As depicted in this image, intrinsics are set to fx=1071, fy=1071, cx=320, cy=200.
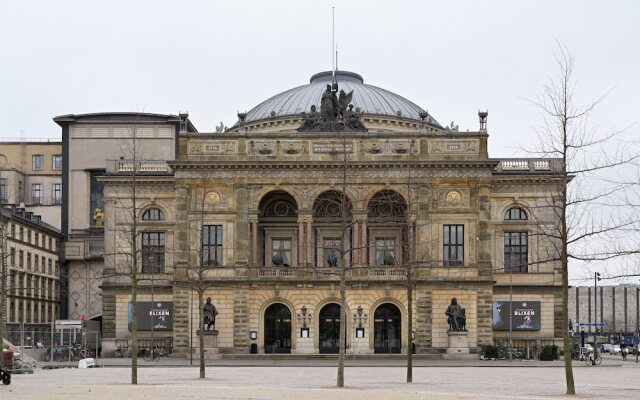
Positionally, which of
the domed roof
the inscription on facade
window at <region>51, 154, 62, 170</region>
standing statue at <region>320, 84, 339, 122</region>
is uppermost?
the domed roof

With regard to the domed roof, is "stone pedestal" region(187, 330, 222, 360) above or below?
below

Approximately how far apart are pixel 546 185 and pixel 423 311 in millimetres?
16194

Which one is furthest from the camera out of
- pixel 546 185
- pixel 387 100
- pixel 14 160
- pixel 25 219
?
pixel 14 160

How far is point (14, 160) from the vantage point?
126062 millimetres

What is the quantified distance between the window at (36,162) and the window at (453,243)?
58.0 metres

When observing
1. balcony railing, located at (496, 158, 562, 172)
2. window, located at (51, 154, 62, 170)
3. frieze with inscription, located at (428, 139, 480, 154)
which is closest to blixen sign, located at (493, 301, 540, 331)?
balcony railing, located at (496, 158, 562, 172)

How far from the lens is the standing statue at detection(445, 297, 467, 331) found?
8500 centimetres

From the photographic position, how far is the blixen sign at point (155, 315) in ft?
305

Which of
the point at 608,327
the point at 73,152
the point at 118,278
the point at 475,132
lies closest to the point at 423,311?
the point at 475,132

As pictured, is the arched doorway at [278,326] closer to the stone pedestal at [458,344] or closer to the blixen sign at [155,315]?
the blixen sign at [155,315]

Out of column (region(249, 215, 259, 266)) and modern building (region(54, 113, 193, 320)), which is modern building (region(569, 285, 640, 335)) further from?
column (region(249, 215, 259, 266))

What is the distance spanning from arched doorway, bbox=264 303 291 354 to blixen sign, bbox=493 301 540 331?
60.3 feet

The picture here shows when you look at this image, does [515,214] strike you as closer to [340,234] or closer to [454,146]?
[454,146]

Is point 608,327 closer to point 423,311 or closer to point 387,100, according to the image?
point 387,100
